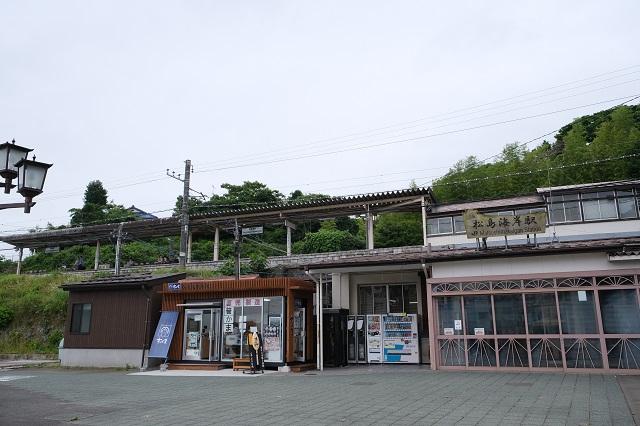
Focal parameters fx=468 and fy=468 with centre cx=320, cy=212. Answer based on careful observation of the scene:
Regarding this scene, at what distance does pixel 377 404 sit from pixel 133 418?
13.7 feet

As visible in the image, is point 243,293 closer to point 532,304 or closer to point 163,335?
point 163,335

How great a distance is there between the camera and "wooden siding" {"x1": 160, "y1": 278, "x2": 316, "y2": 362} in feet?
50.7

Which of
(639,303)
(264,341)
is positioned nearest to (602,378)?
(639,303)

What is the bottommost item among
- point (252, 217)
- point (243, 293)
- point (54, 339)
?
point (54, 339)

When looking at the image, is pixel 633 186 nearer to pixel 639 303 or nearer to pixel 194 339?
pixel 639 303

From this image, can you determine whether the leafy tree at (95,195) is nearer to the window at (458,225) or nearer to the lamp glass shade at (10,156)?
the window at (458,225)

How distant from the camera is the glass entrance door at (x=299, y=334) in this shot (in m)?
15.7

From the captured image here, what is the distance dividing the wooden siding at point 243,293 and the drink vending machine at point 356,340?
1.38 metres

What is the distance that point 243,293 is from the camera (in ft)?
53.6

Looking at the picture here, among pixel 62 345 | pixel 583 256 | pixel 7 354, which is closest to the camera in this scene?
pixel 583 256

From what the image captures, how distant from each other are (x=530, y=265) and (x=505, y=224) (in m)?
1.37

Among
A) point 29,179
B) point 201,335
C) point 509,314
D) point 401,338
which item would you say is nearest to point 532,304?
point 509,314

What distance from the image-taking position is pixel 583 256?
1277cm

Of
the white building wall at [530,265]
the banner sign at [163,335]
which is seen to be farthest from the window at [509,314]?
the banner sign at [163,335]
